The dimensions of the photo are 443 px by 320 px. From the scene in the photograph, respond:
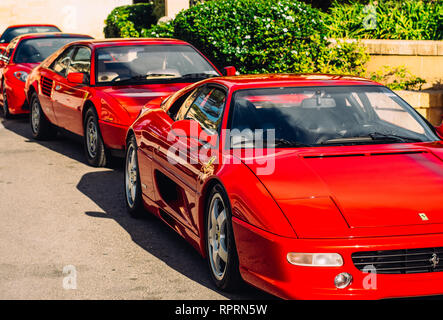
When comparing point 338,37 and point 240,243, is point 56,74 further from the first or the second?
point 240,243

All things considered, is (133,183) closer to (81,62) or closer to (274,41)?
(81,62)

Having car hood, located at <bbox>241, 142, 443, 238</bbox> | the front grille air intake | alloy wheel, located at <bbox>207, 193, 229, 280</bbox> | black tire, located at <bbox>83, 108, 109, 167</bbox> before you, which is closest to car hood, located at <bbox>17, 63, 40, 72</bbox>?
black tire, located at <bbox>83, 108, 109, 167</bbox>

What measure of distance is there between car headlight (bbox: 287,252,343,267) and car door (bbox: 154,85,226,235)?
1.31 metres

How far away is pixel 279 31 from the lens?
43.0 ft

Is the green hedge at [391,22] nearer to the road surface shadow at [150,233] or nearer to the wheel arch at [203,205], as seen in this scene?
the road surface shadow at [150,233]

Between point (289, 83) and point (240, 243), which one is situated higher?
point (289, 83)

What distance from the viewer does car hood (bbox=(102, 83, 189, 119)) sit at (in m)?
9.92

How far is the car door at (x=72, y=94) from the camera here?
1093cm

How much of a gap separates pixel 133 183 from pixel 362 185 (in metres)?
3.27

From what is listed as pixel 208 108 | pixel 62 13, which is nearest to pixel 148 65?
pixel 208 108

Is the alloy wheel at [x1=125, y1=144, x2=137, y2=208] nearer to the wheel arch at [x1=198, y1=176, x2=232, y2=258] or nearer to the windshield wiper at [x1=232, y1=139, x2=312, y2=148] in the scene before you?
the wheel arch at [x1=198, y1=176, x2=232, y2=258]

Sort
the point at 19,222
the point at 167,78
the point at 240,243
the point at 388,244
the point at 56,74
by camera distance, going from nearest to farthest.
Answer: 1. the point at 388,244
2. the point at 240,243
3. the point at 19,222
4. the point at 167,78
5. the point at 56,74
